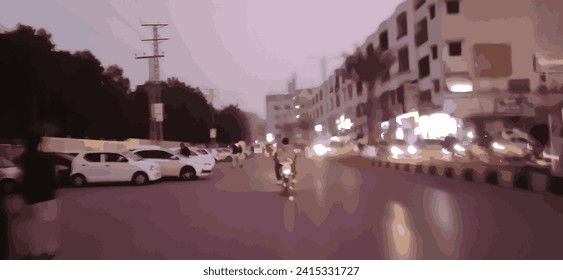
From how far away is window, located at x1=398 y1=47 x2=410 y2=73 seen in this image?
47.0m

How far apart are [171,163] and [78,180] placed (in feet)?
11.9

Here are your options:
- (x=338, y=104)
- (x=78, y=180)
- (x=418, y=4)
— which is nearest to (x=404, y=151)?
(x=78, y=180)

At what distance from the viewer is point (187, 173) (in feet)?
68.4

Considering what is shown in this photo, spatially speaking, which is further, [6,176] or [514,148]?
[514,148]

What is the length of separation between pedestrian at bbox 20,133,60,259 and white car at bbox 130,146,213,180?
13949 mm

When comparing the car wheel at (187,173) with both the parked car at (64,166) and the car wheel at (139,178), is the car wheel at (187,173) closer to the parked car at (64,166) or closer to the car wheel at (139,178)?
the car wheel at (139,178)

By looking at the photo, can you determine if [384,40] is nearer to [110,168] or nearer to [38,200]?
[110,168]

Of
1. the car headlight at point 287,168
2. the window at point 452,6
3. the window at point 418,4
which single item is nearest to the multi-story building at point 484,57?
the window at point 452,6

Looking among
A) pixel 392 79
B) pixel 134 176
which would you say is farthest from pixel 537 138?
pixel 392 79

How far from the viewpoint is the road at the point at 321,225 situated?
20.7 feet

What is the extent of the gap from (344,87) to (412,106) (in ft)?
97.5

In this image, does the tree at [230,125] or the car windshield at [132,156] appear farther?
the tree at [230,125]

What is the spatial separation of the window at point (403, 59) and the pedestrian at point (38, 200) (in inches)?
1702

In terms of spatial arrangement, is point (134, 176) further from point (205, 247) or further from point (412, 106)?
point (412, 106)
